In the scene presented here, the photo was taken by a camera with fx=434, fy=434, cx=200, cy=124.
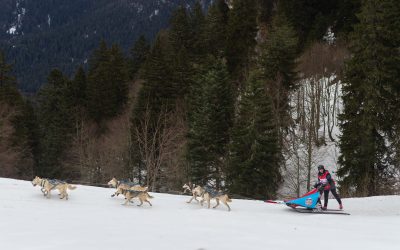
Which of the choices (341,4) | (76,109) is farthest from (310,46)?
(76,109)

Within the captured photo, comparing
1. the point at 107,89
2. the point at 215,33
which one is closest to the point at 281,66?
the point at 215,33

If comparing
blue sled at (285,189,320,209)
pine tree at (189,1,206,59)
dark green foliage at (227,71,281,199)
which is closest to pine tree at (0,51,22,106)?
pine tree at (189,1,206,59)

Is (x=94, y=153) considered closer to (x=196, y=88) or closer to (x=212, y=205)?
(x=196, y=88)

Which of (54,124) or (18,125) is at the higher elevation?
(54,124)

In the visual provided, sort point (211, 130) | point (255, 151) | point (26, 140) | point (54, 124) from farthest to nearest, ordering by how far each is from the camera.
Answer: point (54, 124) → point (26, 140) → point (211, 130) → point (255, 151)

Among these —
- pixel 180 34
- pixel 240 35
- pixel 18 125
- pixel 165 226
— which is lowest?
pixel 165 226

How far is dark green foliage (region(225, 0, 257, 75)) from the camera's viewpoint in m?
45.3

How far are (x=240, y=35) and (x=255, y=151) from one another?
2107 cm

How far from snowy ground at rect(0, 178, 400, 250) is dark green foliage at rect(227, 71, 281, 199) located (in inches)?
565

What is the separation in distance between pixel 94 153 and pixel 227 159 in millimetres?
18287

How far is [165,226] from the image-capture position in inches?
386

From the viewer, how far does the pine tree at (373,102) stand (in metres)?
25.0

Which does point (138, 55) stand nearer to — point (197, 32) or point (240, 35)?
point (197, 32)

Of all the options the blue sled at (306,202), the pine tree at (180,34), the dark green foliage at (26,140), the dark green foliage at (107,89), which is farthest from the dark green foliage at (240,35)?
the blue sled at (306,202)
